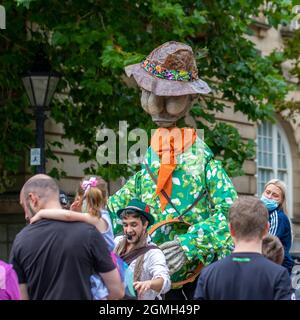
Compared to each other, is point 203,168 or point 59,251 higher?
point 203,168

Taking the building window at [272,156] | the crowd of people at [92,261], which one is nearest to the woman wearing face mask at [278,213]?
the crowd of people at [92,261]

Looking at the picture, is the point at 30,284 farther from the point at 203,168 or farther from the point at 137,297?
the point at 203,168

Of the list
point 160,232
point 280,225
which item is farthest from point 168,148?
point 280,225

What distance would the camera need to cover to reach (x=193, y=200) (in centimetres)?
650

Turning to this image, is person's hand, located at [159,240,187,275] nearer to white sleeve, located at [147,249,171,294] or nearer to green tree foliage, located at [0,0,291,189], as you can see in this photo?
white sleeve, located at [147,249,171,294]

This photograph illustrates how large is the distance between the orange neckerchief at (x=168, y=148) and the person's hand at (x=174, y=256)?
0.81ft

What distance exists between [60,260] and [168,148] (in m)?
1.33

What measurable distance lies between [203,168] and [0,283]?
5.26 ft

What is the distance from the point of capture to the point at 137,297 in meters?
6.36

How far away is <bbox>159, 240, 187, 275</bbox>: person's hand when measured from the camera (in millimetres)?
6391

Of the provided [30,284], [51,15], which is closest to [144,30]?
[51,15]

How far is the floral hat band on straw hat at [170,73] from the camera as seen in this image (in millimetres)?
6648

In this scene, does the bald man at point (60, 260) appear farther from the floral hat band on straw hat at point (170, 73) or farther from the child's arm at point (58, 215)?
the floral hat band on straw hat at point (170, 73)

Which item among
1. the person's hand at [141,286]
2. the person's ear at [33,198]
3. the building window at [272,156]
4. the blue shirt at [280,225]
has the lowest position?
the person's hand at [141,286]
